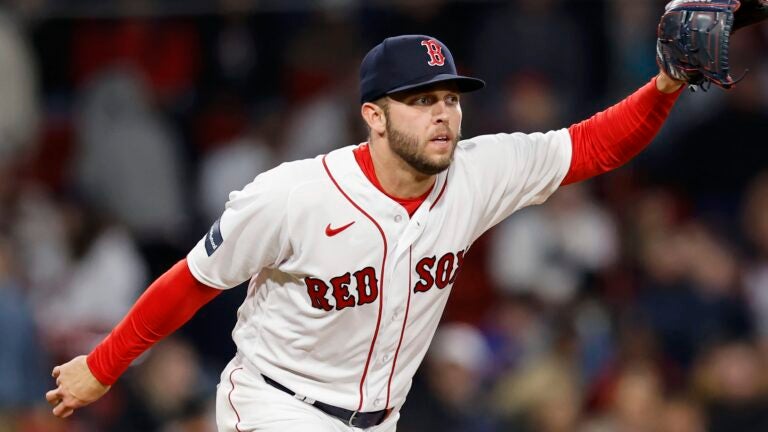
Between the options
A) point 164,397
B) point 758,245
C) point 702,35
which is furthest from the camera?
point 758,245

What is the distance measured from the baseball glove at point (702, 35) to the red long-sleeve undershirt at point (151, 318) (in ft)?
5.05

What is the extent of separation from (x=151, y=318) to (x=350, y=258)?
642 millimetres

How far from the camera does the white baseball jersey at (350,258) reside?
405 cm

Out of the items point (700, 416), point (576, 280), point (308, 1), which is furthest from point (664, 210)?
point (308, 1)

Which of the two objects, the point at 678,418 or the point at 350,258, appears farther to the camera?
the point at 678,418

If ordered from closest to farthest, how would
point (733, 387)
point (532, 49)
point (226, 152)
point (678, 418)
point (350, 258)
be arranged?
point (350, 258)
point (678, 418)
point (733, 387)
point (532, 49)
point (226, 152)

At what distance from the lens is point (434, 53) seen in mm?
4047

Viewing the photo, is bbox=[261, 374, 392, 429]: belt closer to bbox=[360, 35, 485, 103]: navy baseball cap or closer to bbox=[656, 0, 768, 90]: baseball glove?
bbox=[360, 35, 485, 103]: navy baseball cap

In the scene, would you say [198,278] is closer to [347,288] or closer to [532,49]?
[347,288]

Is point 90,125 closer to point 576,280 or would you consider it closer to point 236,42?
point 236,42

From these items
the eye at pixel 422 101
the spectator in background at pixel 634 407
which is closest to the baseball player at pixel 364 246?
the eye at pixel 422 101

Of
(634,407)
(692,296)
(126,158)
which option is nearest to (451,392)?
(634,407)

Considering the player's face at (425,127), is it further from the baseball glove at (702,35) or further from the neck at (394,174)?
the baseball glove at (702,35)

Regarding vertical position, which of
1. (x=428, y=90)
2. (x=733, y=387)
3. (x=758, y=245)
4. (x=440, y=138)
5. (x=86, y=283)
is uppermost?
(x=428, y=90)
